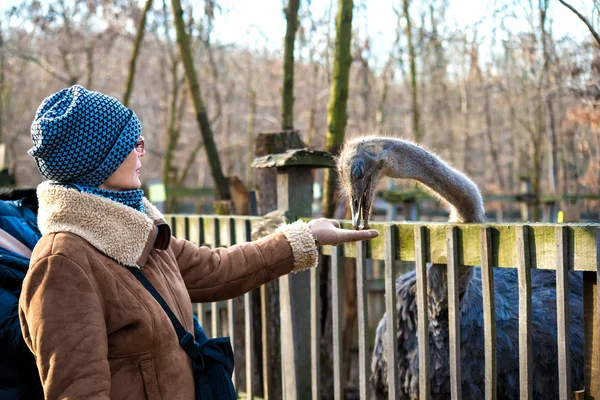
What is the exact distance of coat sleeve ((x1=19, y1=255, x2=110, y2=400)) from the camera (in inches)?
79.0

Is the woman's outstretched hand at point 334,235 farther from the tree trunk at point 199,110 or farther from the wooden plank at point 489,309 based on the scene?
the tree trunk at point 199,110

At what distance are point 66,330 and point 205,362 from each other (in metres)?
0.50

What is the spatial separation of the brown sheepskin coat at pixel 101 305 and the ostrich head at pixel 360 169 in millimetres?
1307

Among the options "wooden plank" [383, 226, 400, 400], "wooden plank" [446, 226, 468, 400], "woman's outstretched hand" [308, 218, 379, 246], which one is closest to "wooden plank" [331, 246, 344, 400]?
"wooden plank" [383, 226, 400, 400]

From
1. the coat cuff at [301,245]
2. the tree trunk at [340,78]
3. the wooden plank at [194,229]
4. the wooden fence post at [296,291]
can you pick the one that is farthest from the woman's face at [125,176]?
the tree trunk at [340,78]

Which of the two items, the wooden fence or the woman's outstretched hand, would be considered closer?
the wooden fence

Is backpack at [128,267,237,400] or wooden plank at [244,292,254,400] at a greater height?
backpack at [128,267,237,400]

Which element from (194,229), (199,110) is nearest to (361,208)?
(194,229)

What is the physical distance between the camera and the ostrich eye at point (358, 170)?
361cm

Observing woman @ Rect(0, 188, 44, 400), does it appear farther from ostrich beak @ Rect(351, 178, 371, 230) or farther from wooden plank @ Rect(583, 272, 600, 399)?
wooden plank @ Rect(583, 272, 600, 399)

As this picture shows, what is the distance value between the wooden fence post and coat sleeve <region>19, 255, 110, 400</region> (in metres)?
2.10

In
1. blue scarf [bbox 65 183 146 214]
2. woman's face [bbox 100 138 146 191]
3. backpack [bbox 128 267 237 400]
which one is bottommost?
backpack [bbox 128 267 237 400]

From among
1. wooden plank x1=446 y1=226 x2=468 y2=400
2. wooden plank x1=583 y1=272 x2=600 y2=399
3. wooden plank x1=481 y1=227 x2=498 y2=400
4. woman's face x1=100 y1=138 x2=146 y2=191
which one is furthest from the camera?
wooden plank x1=446 y1=226 x2=468 y2=400

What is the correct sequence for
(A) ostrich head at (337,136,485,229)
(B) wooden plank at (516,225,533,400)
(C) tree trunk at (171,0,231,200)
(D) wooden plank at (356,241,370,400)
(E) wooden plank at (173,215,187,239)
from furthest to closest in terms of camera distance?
1. (C) tree trunk at (171,0,231,200)
2. (E) wooden plank at (173,215,187,239)
3. (A) ostrich head at (337,136,485,229)
4. (D) wooden plank at (356,241,370,400)
5. (B) wooden plank at (516,225,533,400)
